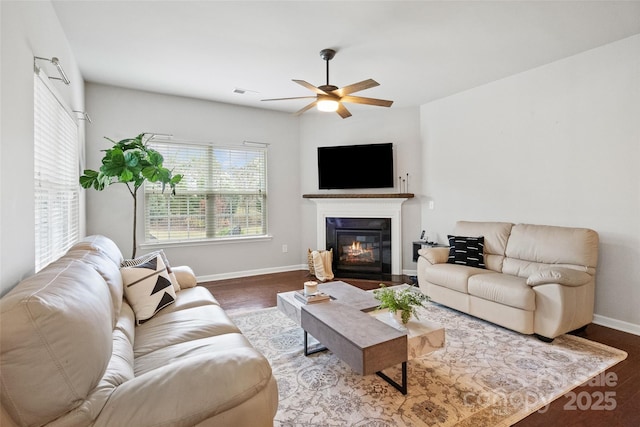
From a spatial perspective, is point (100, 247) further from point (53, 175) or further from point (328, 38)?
point (328, 38)

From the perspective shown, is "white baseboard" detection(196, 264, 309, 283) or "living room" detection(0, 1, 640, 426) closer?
"living room" detection(0, 1, 640, 426)

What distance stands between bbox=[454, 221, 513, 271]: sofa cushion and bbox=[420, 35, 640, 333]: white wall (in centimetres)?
32

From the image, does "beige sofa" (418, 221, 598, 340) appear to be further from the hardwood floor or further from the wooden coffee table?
the wooden coffee table

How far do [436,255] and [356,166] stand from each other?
2.05 metres

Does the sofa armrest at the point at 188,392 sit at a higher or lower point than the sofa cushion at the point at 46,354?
lower

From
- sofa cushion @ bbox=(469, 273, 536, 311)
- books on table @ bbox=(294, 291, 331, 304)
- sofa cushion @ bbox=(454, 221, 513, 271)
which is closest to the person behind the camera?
books on table @ bbox=(294, 291, 331, 304)

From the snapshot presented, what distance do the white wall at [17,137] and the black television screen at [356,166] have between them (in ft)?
12.4

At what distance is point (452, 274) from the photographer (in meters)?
3.35

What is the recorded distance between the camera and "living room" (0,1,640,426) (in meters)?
1.80

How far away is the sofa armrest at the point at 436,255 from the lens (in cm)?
375

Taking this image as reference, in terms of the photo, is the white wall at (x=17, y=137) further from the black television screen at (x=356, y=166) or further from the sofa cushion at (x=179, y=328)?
the black television screen at (x=356, y=166)

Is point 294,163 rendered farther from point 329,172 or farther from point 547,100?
point 547,100

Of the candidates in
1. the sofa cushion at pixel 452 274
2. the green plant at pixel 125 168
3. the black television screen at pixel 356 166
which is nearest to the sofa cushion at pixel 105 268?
the green plant at pixel 125 168

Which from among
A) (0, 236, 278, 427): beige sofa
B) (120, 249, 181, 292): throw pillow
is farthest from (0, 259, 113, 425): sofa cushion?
(120, 249, 181, 292): throw pillow
